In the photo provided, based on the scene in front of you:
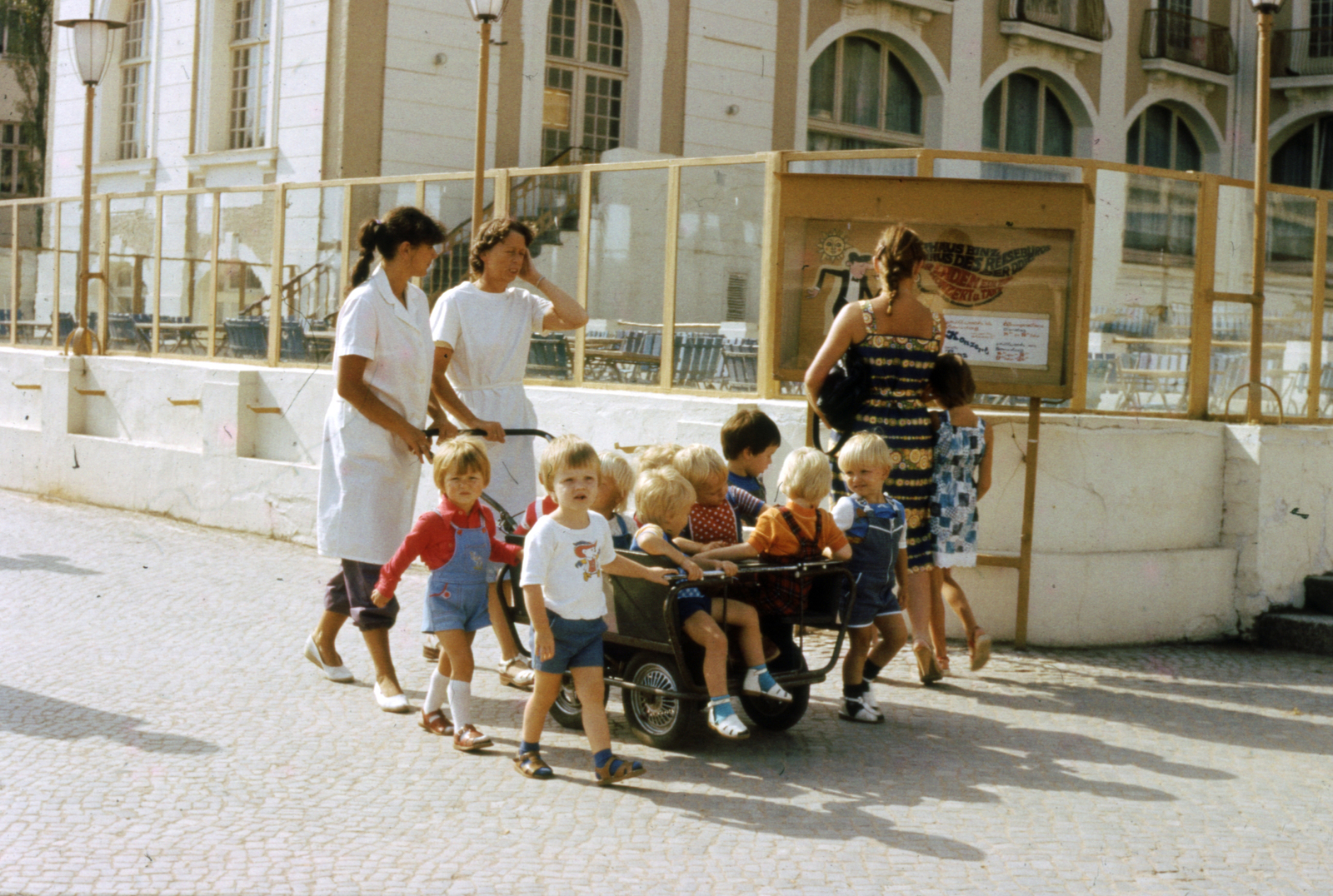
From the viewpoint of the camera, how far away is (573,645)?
5098mm

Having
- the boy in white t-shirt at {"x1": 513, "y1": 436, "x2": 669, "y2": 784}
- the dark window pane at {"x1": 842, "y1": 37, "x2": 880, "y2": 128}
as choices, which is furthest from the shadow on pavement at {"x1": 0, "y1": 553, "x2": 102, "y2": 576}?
the dark window pane at {"x1": 842, "y1": 37, "x2": 880, "y2": 128}

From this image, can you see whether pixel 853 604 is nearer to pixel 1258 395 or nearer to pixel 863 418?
pixel 863 418

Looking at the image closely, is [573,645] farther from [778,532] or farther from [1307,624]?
[1307,624]

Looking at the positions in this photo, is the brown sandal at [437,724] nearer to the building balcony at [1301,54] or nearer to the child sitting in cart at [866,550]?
the child sitting in cart at [866,550]

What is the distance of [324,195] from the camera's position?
11.5 m

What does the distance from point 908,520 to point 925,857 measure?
7.94ft

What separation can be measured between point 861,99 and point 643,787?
20.6m

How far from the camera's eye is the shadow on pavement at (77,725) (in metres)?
5.33

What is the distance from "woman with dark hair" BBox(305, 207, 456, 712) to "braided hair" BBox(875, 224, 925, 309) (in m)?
1.90

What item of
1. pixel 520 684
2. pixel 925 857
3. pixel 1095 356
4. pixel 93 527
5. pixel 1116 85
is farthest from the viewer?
pixel 1116 85

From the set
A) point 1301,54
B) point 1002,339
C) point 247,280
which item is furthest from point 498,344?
point 1301,54

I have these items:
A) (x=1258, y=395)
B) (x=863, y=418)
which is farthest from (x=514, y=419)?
(x=1258, y=395)

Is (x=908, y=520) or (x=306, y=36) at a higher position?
(x=306, y=36)

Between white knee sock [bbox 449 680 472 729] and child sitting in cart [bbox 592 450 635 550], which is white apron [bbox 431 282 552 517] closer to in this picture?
child sitting in cart [bbox 592 450 635 550]
